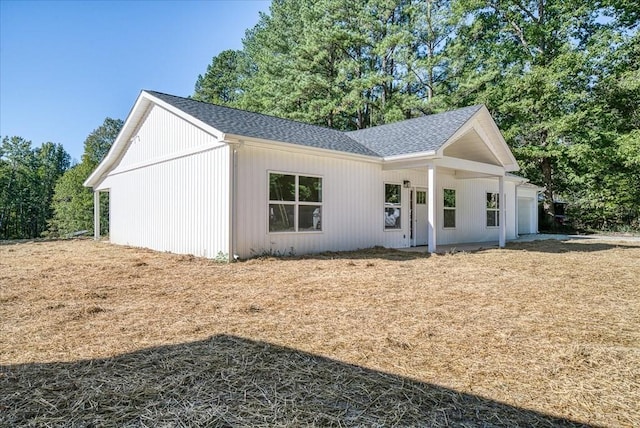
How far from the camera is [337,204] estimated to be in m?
10.4

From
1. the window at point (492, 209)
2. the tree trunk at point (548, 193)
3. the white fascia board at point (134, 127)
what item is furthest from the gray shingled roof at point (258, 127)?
the tree trunk at point (548, 193)

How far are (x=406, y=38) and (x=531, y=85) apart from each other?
765cm

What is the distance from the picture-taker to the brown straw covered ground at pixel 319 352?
2.17 meters

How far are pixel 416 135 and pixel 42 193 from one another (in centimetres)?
3795

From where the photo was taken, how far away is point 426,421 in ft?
6.73


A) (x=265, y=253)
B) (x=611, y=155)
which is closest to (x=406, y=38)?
(x=611, y=155)

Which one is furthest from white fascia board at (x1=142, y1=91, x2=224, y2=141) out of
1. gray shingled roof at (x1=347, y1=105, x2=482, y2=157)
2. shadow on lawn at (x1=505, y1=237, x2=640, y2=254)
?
shadow on lawn at (x1=505, y1=237, x2=640, y2=254)

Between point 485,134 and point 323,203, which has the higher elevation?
point 485,134

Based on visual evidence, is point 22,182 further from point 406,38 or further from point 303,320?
point 303,320

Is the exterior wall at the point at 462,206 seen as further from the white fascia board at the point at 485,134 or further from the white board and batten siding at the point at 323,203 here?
A: the white fascia board at the point at 485,134

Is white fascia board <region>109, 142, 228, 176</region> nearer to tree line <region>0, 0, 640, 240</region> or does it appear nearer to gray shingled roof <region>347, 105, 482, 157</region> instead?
gray shingled roof <region>347, 105, 482, 157</region>

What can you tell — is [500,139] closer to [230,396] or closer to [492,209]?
[492,209]

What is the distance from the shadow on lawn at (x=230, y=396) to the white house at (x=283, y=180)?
5517 mm

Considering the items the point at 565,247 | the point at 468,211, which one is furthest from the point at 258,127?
the point at 565,247
